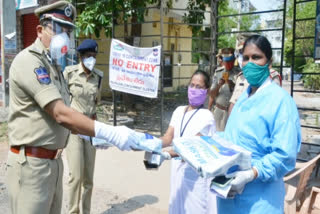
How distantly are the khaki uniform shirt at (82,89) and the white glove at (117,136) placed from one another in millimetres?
1771

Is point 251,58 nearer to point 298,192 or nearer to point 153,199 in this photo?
point 298,192

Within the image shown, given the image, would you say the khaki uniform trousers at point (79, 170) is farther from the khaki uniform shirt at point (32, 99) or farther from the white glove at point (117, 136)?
the white glove at point (117, 136)

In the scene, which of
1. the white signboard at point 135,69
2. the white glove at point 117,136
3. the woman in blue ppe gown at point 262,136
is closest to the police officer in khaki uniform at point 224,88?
the white signboard at point 135,69

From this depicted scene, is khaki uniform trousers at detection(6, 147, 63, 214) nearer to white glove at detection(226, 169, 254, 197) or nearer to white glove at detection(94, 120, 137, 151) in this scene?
white glove at detection(94, 120, 137, 151)

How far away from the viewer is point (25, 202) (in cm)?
224

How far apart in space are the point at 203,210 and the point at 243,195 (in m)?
0.74

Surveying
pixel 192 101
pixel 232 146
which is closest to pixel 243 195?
A: pixel 232 146

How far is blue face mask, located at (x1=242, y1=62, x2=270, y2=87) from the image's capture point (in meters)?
1.99

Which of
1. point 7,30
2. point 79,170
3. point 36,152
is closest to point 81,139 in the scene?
point 79,170

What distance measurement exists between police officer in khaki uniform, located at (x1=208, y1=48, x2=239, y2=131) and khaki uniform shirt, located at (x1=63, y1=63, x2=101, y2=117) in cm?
224

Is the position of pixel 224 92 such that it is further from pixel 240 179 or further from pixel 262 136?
pixel 240 179

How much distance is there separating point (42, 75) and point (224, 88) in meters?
3.67

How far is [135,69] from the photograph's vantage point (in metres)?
6.84

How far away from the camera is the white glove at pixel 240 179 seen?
1.67m
